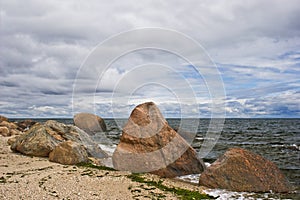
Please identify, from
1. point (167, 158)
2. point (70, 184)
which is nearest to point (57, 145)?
point (167, 158)

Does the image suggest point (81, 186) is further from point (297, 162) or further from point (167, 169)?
point (297, 162)

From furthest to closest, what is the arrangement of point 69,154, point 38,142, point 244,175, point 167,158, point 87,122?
point 87,122
point 38,142
point 69,154
point 167,158
point 244,175

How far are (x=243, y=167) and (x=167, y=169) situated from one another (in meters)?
3.40

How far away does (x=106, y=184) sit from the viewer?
10.6 meters

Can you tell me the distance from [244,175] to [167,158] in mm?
3584

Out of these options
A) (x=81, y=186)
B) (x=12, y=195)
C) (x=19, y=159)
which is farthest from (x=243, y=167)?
(x=19, y=159)

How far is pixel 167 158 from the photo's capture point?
546 inches

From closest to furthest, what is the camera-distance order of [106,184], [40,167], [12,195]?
[12,195]
[106,184]
[40,167]

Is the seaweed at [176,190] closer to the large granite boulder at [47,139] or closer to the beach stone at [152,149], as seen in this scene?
the beach stone at [152,149]

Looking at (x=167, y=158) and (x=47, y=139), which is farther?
(x=47, y=139)

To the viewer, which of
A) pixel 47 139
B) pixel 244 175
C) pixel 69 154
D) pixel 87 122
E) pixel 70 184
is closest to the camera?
pixel 70 184

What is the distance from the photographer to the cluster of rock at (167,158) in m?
11.6

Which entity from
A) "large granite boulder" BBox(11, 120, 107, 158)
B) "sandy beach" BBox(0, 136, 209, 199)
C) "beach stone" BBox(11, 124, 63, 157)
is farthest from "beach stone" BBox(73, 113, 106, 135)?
"sandy beach" BBox(0, 136, 209, 199)

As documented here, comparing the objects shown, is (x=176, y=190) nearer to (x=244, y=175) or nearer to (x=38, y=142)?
(x=244, y=175)
